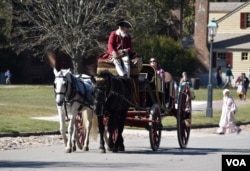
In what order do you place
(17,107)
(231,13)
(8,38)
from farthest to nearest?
(231,13) → (8,38) → (17,107)

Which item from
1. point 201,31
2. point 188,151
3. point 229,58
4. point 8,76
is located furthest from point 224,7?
point 188,151

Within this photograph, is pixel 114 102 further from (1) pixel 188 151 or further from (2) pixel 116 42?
(1) pixel 188 151

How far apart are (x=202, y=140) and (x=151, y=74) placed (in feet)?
15.1

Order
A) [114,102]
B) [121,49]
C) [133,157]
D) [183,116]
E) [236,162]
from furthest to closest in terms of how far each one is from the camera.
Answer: [183,116] < [121,49] < [114,102] < [133,157] < [236,162]

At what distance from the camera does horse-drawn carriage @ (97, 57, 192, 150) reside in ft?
63.8

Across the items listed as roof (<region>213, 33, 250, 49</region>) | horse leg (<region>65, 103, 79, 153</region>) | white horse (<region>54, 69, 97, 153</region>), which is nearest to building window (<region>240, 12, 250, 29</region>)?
roof (<region>213, 33, 250, 49</region>)

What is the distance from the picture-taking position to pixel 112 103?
18781mm

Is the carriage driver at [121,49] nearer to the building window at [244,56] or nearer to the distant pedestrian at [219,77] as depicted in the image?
the distant pedestrian at [219,77]

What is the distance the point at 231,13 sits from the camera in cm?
8206

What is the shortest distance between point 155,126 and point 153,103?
2.36 ft

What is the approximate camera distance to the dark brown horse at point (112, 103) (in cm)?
1850

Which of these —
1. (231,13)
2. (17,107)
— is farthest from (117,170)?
(231,13)

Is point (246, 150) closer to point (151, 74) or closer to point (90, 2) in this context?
point (151, 74)

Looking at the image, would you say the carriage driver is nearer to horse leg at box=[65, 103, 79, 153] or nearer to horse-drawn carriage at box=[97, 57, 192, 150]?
horse-drawn carriage at box=[97, 57, 192, 150]
